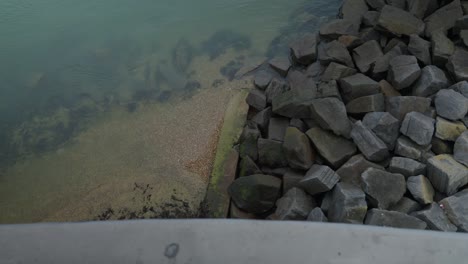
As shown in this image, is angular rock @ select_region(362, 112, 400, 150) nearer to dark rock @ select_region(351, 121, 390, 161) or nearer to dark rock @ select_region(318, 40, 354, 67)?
dark rock @ select_region(351, 121, 390, 161)

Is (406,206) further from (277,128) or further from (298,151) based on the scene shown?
(277,128)

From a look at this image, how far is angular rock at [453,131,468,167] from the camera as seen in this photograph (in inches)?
83.7

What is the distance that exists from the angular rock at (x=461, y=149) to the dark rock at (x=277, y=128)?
36.4 inches

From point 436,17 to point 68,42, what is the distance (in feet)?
10.5

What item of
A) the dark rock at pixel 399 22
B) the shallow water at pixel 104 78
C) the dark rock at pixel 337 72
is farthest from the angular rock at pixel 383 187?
the dark rock at pixel 399 22

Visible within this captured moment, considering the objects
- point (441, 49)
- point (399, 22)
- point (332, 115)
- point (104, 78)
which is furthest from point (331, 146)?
point (104, 78)

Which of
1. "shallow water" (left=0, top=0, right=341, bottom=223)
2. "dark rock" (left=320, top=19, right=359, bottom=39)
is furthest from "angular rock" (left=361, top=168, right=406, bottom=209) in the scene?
"dark rock" (left=320, top=19, right=359, bottom=39)

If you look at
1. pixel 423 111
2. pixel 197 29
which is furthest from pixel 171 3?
pixel 423 111

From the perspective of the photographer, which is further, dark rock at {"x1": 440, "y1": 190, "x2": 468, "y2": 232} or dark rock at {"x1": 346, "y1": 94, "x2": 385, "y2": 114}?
dark rock at {"x1": 346, "y1": 94, "x2": 385, "y2": 114}

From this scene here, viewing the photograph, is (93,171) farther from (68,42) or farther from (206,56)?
(68,42)

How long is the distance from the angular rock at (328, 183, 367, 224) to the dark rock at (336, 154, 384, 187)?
10 cm

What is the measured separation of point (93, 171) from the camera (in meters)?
2.84

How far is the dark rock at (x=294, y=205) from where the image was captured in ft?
6.98

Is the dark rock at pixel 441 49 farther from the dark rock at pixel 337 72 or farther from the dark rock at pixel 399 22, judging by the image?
the dark rock at pixel 337 72
